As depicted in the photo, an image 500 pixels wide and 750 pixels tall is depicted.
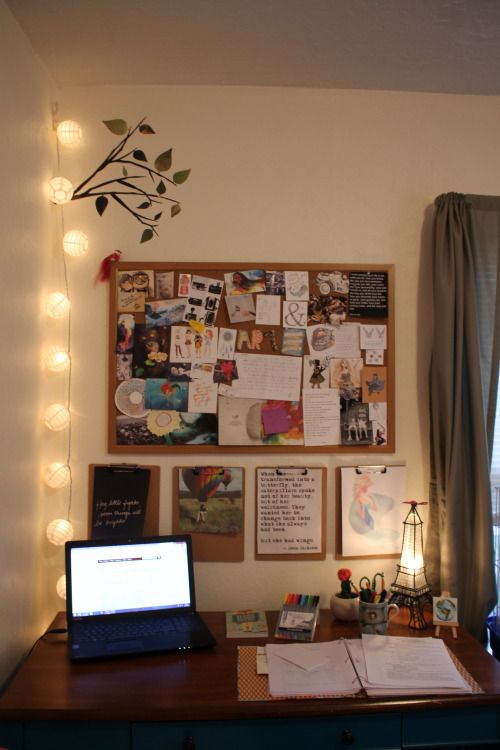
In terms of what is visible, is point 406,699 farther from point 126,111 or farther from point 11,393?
point 126,111

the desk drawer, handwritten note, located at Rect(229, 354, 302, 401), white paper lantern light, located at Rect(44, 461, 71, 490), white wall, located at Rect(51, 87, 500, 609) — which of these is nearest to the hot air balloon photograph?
white wall, located at Rect(51, 87, 500, 609)

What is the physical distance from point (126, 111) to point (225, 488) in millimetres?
1338

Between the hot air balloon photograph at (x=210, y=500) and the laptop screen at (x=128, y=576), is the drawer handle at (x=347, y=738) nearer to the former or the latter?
the laptop screen at (x=128, y=576)

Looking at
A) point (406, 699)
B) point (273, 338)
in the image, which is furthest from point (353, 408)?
point (406, 699)

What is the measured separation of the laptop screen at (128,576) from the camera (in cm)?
177

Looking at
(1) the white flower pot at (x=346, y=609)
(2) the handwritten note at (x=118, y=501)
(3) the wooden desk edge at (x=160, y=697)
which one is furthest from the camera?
(2) the handwritten note at (x=118, y=501)

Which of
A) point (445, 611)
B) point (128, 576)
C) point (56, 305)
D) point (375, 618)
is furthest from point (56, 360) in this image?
point (445, 611)

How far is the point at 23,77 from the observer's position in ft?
5.51

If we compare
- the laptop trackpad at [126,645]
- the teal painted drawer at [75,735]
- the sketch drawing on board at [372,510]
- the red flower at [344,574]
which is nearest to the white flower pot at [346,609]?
the red flower at [344,574]

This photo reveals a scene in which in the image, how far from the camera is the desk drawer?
1398 mm

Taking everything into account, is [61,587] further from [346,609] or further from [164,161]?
[164,161]

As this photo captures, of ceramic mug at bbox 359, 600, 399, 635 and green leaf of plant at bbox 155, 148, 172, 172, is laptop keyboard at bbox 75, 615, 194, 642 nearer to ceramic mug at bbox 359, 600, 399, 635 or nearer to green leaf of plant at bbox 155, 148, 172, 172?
ceramic mug at bbox 359, 600, 399, 635

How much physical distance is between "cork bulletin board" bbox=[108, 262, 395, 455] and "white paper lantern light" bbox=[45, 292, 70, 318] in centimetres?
15

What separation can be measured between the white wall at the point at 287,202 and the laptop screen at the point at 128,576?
145 mm
